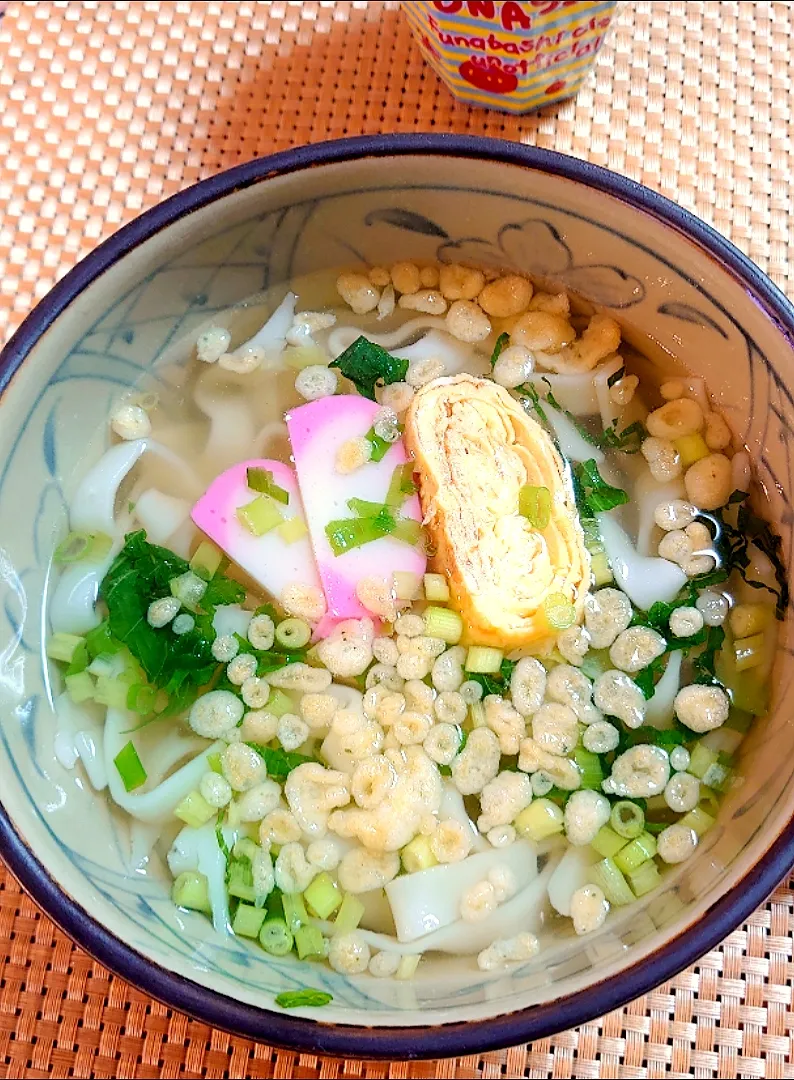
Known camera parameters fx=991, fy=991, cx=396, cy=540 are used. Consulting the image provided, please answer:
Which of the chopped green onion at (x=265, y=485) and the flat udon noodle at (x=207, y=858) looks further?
the chopped green onion at (x=265, y=485)

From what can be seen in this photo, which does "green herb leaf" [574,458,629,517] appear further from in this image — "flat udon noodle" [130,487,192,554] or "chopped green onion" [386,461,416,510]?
"flat udon noodle" [130,487,192,554]

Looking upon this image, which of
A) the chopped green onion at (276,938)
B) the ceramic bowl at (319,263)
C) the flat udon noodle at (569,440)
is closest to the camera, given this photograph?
the ceramic bowl at (319,263)

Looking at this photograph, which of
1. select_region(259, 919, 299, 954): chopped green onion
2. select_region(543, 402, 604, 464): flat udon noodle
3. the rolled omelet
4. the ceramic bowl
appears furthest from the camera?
select_region(543, 402, 604, 464): flat udon noodle

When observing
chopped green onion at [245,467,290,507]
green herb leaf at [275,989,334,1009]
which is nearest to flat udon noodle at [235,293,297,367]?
chopped green onion at [245,467,290,507]

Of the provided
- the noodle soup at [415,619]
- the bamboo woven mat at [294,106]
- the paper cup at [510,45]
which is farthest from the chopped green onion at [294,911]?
the paper cup at [510,45]

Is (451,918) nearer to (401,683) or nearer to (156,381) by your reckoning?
(401,683)

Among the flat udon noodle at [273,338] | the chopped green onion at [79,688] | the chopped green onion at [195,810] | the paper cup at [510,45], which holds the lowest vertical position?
the chopped green onion at [195,810]

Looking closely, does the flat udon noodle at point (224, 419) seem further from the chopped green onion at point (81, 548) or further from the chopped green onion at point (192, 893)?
the chopped green onion at point (192, 893)
